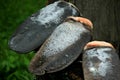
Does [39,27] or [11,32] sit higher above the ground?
[39,27]

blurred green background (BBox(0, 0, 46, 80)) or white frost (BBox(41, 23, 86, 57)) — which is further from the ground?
white frost (BBox(41, 23, 86, 57))

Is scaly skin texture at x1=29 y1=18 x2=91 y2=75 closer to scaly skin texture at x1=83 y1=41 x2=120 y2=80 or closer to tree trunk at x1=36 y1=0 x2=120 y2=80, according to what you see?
scaly skin texture at x1=83 y1=41 x2=120 y2=80

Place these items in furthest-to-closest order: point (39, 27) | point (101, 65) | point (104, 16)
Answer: point (104, 16) → point (39, 27) → point (101, 65)

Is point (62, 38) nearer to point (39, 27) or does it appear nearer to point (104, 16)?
point (39, 27)

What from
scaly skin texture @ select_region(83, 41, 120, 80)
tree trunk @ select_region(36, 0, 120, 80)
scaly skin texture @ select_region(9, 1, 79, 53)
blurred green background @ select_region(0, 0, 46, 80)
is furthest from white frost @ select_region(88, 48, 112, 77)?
blurred green background @ select_region(0, 0, 46, 80)

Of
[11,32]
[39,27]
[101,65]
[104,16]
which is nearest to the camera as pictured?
[101,65]

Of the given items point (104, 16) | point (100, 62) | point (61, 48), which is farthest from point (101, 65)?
point (104, 16)

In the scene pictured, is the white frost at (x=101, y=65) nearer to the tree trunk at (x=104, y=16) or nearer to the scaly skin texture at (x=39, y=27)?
the scaly skin texture at (x=39, y=27)

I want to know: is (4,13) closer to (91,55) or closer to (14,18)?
(14,18)

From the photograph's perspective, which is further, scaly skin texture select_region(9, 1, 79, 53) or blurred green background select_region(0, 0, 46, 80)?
blurred green background select_region(0, 0, 46, 80)
